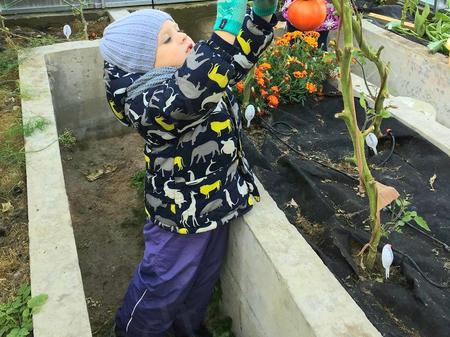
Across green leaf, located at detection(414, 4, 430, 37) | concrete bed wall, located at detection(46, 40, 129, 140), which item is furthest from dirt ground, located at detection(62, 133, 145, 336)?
green leaf, located at detection(414, 4, 430, 37)

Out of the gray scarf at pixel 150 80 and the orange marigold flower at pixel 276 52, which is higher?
the gray scarf at pixel 150 80

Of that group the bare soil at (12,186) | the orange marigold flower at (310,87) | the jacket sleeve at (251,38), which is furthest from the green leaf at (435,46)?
the bare soil at (12,186)

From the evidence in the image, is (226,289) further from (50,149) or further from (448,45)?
(448,45)

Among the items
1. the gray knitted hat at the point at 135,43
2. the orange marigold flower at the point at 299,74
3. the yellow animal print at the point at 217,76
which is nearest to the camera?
the yellow animal print at the point at 217,76

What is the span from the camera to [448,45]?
3857 mm

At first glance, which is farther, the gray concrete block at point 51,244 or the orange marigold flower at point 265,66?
the orange marigold flower at point 265,66

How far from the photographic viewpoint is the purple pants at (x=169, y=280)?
1874 millimetres

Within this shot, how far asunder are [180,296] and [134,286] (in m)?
0.21

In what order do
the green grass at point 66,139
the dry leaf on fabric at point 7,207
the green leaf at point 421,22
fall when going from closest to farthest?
the dry leaf on fabric at point 7,207, the green grass at point 66,139, the green leaf at point 421,22

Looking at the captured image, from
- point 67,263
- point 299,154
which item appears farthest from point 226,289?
point 299,154

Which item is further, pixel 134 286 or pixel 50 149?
pixel 50 149

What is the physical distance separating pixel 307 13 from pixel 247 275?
2408mm

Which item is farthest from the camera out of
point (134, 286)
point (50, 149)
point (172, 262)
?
point (50, 149)

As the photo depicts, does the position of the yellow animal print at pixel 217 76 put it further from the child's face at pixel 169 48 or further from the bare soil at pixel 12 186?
the bare soil at pixel 12 186
